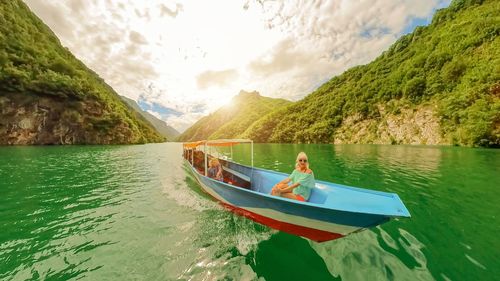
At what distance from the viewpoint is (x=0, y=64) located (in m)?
64.8

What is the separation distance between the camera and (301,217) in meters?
6.11

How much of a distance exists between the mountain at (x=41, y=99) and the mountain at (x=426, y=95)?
83.5 m

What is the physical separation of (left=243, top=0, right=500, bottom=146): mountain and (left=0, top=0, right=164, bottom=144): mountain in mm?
83481

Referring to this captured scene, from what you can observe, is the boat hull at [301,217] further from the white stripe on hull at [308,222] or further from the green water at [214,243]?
the green water at [214,243]

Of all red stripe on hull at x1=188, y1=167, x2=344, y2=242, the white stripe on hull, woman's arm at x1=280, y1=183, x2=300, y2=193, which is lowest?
red stripe on hull at x1=188, y1=167, x2=344, y2=242

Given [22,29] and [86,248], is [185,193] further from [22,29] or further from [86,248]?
[22,29]

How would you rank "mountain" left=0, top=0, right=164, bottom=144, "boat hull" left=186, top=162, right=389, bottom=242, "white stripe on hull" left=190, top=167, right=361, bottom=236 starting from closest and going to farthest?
"boat hull" left=186, top=162, right=389, bottom=242 → "white stripe on hull" left=190, top=167, right=361, bottom=236 → "mountain" left=0, top=0, right=164, bottom=144

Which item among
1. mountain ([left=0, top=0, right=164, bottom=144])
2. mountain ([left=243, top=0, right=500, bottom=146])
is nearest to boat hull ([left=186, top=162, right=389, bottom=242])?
mountain ([left=243, top=0, right=500, bottom=146])

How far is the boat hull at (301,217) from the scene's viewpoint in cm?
527

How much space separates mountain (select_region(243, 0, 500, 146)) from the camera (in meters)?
45.2

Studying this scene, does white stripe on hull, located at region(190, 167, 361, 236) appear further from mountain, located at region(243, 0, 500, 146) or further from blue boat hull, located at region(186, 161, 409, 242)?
mountain, located at region(243, 0, 500, 146)

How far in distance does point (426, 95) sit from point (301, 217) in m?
81.2

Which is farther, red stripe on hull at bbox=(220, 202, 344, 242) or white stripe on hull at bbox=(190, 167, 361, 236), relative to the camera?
red stripe on hull at bbox=(220, 202, 344, 242)

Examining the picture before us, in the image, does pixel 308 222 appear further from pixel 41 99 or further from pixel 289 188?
pixel 41 99
